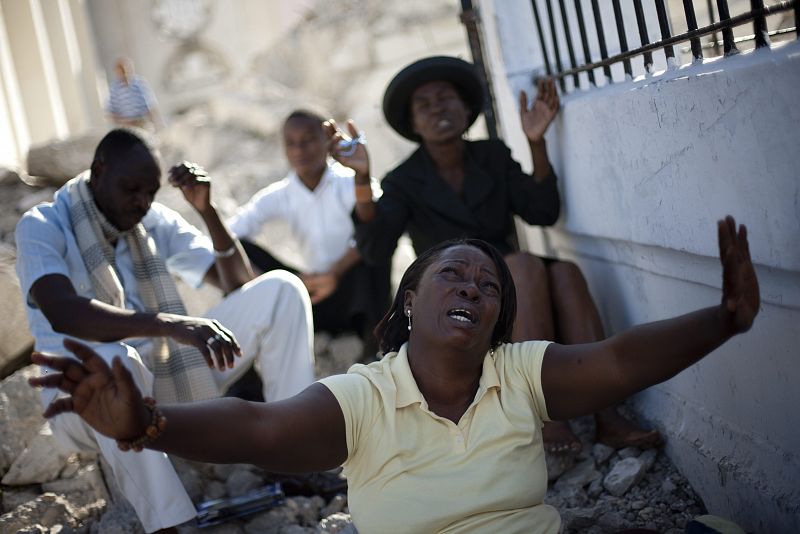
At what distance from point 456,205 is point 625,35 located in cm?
127

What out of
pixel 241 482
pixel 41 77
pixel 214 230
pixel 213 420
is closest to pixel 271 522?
pixel 241 482

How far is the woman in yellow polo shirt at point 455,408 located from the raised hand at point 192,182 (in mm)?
1650

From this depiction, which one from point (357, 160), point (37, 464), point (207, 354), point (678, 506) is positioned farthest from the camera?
point (357, 160)

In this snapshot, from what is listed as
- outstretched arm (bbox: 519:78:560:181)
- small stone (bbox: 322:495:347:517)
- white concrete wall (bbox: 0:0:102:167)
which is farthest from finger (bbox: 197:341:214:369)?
white concrete wall (bbox: 0:0:102:167)

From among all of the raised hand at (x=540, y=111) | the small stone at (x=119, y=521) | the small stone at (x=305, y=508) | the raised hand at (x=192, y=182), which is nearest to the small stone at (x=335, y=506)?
the small stone at (x=305, y=508)

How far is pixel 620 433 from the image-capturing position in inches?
147

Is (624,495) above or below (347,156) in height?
below

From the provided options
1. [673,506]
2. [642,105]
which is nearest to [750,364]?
[673,506]

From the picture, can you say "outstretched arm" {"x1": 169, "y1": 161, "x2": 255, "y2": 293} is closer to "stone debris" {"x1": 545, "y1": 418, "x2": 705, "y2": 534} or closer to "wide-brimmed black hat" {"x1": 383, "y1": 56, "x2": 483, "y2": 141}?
"wide-brimmed black hat" {"x1": 383, "y1": 56, "x2": 483, "y2": 141}

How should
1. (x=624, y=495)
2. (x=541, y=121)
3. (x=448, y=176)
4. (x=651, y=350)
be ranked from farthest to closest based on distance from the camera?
(x=448, y=176)
(x=541, y=121)
(x=624, y=495)
(x=651, y=350)

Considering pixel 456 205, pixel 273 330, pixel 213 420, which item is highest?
pixel 456 205

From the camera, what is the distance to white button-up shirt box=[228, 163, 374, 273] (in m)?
5.50

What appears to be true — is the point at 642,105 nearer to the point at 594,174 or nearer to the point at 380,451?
the point at 594,174

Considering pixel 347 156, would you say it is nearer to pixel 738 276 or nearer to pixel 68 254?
pixel 68 254
